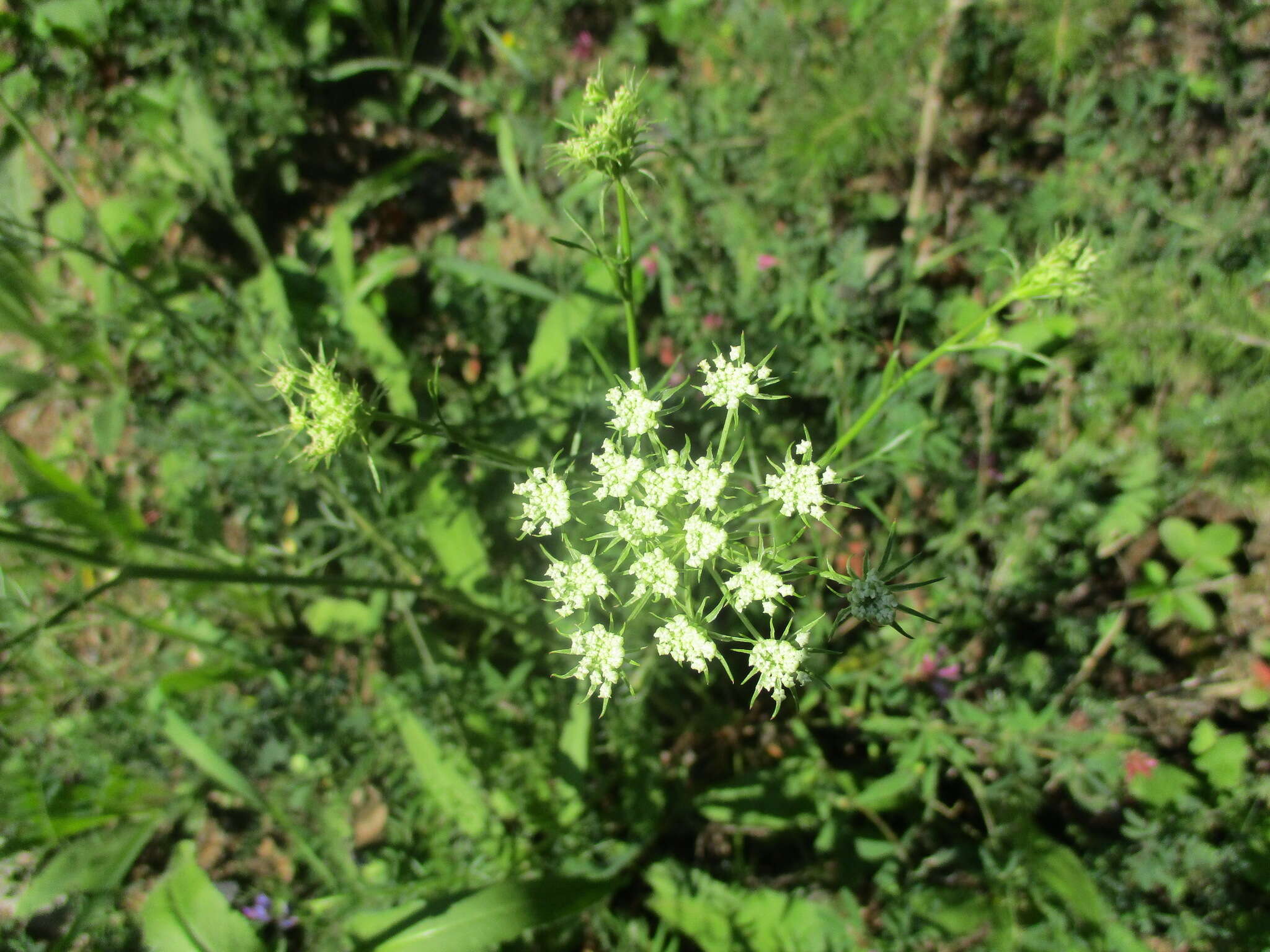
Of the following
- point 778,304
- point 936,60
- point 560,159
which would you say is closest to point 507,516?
point 778,304

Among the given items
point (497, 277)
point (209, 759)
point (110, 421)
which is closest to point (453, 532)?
point (497, 277)

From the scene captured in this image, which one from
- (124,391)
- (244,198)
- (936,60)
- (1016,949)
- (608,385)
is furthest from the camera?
(244,198)

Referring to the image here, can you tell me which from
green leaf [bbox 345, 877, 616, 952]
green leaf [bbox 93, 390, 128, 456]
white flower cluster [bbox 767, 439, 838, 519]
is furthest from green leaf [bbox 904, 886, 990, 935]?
green leaf [bbox 93, 390, 128, 456]

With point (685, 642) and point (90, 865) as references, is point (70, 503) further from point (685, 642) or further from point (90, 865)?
point (685, 642)

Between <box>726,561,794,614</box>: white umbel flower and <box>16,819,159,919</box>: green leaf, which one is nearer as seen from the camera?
<box>726,561,794,614</box>: white umbel flower

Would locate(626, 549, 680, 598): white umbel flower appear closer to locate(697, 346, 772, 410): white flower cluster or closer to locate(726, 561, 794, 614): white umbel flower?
locate(726, 561, 794, 614): white umbel flower

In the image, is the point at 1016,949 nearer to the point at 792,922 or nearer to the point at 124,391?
the point at 792,922
